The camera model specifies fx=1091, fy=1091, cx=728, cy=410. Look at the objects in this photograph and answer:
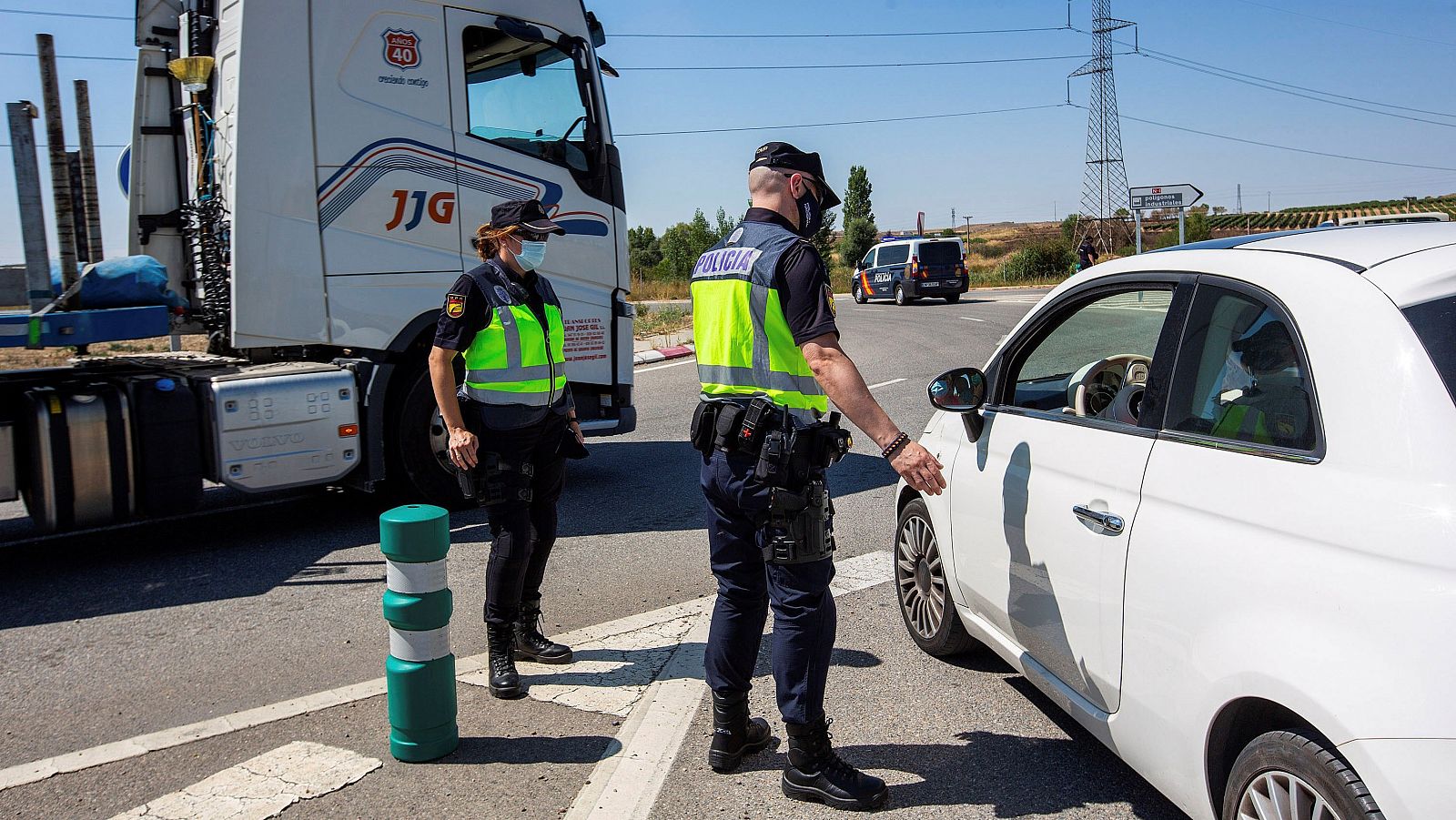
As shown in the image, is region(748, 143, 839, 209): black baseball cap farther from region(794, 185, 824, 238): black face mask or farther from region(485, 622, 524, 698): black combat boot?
region(485, 622, 524, 698): black combat boot

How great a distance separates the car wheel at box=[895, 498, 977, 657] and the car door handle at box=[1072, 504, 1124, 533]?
1159 millimetres

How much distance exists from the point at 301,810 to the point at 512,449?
1.58 metres

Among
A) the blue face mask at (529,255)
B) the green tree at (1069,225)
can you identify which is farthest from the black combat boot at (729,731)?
the green tree at (1069,225)

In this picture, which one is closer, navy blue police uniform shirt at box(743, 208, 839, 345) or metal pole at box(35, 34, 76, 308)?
navy blue police uniform shirt at box(743, 208, 839, 345)

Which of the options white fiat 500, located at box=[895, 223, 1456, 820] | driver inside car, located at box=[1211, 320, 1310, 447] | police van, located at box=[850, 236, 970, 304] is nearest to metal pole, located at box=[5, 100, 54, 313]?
white fiat 500, located at box=[895, 223, 1456, 820]

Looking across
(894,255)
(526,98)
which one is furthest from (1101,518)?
(894,255)

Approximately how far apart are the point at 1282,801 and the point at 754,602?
5.35 ft

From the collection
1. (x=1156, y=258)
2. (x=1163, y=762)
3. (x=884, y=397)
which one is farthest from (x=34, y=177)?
(x=884, y=397)

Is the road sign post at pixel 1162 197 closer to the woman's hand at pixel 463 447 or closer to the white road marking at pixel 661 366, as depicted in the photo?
the white road marking at pixel 661 366

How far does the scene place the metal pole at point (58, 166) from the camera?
6.14 meters

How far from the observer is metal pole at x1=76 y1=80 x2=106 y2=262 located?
6543 mm

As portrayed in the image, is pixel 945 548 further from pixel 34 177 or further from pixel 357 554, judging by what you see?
pixel 34 177

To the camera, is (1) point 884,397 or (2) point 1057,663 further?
(1) point 884,397

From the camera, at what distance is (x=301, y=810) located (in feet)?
11.1
